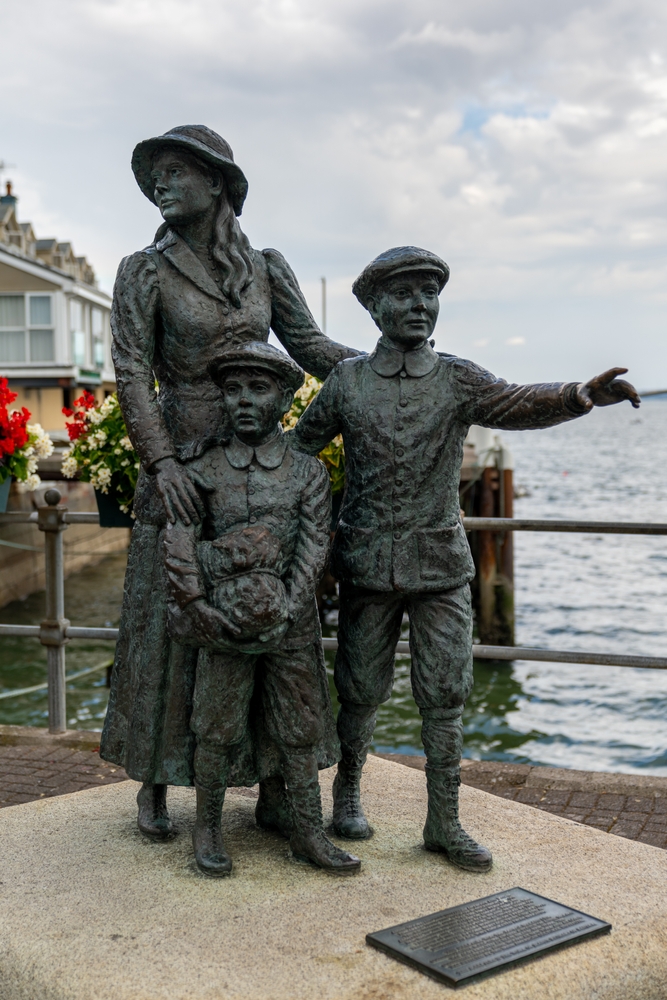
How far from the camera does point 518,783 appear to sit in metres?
5.68

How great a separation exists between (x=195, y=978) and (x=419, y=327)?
Answer: 2.03 metres

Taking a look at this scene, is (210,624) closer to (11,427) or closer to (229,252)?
(229,252)

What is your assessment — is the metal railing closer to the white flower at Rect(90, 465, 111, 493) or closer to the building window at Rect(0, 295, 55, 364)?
the white flower at Rect(90, 465, 111, 493)

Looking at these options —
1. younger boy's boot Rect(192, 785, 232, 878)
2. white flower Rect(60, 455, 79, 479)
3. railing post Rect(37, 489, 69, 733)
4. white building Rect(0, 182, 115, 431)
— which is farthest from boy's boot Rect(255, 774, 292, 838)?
white building Rect(0, 182, 115, 431)

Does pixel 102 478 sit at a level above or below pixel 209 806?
above

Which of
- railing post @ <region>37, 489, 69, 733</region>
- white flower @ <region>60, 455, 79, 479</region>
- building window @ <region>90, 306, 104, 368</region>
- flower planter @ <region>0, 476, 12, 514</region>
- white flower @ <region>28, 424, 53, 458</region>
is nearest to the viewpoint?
railing post @ <region>37, 489, 69, 733</region>

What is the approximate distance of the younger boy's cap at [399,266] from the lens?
3539 mm

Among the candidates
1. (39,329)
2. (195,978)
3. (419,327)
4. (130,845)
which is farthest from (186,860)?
(39,329)

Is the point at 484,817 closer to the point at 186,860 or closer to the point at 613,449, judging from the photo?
the point at 186,860

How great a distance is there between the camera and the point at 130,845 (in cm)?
389

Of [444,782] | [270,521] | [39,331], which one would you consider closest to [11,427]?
[270,521]

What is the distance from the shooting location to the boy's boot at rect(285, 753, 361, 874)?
3649 millimetres

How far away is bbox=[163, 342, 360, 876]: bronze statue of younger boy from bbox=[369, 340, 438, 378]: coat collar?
0.30m

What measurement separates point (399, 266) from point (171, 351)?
84 centimetres
